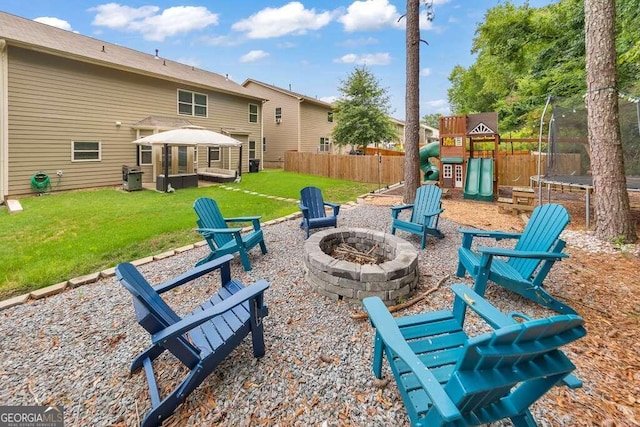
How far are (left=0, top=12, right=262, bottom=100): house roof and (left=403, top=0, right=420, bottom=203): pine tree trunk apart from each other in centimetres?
1028

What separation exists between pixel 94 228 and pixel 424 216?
6.12 meters

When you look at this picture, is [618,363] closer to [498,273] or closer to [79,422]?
[498,273]

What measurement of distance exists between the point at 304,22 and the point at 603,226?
24.7m

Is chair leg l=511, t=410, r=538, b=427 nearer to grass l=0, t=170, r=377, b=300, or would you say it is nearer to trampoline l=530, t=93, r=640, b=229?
grass l=0, t=170, r=377, b=300

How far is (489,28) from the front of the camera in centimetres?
1408

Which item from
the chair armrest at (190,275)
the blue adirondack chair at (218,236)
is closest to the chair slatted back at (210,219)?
the blue adirondack chair at (218,236)

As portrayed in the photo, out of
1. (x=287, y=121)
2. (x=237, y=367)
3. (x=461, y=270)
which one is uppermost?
(x=287, y=121)

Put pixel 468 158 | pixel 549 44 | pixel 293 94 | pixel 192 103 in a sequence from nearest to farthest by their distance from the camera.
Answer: pixel 468 158 → pixel 549 44 → pixel 192 103 → pixel 293 94

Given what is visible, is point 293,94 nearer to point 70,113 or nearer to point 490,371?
point 70,113

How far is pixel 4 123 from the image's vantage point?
29.3 ft

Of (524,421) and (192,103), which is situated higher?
(192,103)

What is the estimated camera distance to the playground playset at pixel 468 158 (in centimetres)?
879

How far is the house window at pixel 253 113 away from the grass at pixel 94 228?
8843 millimetres

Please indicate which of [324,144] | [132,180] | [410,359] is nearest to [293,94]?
[324,144]
